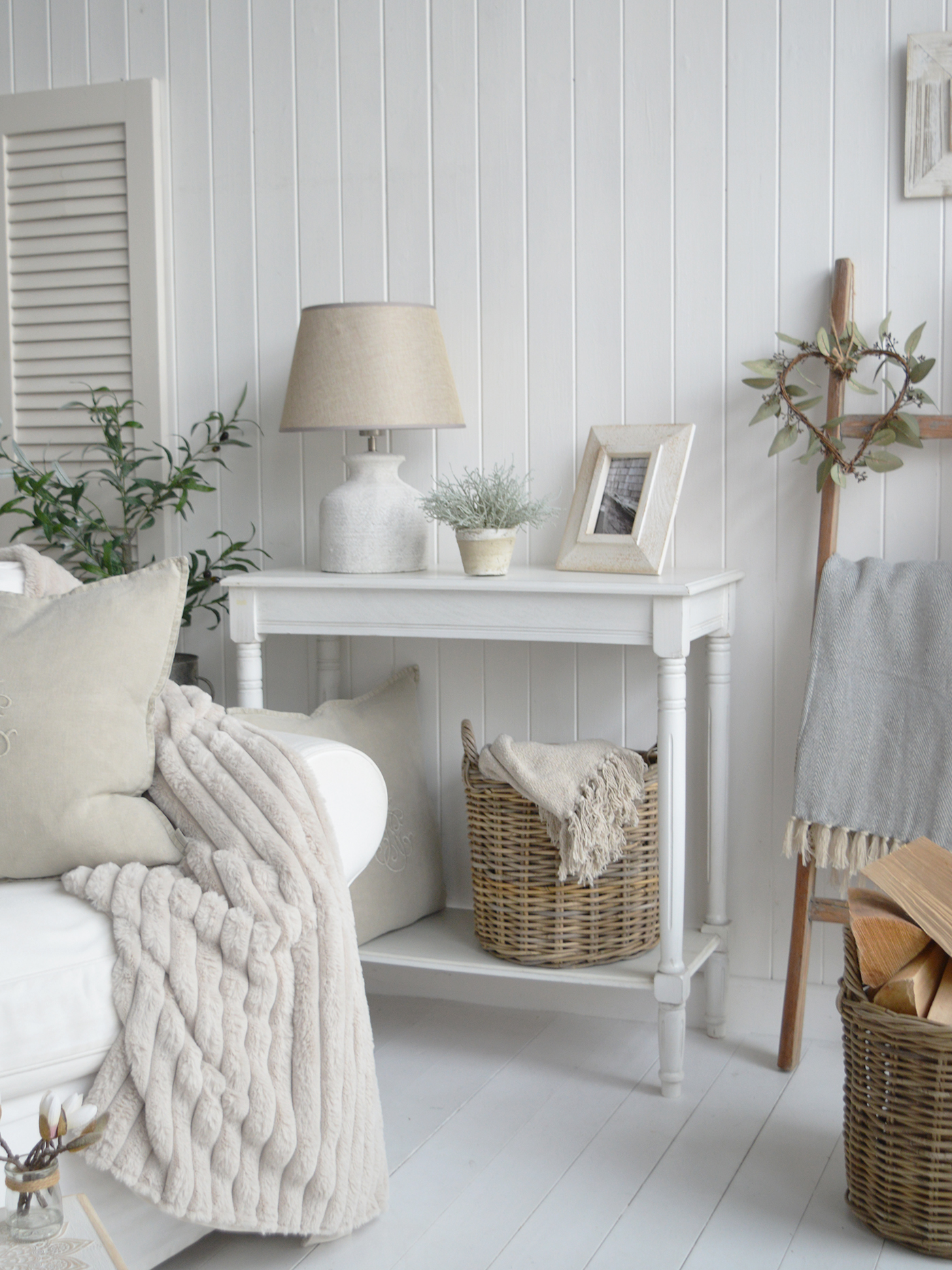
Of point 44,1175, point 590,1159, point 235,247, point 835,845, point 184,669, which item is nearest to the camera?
point 44,1175

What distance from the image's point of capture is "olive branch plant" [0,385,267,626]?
2.46 metres

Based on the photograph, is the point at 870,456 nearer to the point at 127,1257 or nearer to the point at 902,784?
the point at 902,784

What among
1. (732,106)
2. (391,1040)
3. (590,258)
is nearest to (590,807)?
(391,1040)

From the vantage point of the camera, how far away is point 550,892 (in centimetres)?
207

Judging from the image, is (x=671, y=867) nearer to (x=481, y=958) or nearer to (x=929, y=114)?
Result: (x=481, y=958)

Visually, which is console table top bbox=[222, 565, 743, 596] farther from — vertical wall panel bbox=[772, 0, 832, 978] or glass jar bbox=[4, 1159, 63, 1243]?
glass jar bbox=[4, 1159, 63, 1243]

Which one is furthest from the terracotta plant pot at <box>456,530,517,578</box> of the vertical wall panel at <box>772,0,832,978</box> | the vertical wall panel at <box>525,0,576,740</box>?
the vertical wall panel at <box>772,0,832,978</box>

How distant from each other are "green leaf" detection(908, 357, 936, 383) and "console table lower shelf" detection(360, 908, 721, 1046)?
3.27 ft

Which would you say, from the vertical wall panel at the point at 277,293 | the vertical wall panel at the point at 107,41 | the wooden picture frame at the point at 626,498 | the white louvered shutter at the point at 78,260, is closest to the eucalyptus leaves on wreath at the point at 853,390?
the wooden picture frame at the point at 626,498

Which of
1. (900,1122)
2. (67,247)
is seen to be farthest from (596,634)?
(67,247)

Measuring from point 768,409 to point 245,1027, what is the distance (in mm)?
1265

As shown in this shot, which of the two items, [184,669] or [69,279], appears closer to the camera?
[184,669]

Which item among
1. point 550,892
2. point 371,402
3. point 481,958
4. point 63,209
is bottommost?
point 481,958

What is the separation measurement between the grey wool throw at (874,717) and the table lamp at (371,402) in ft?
2.37
